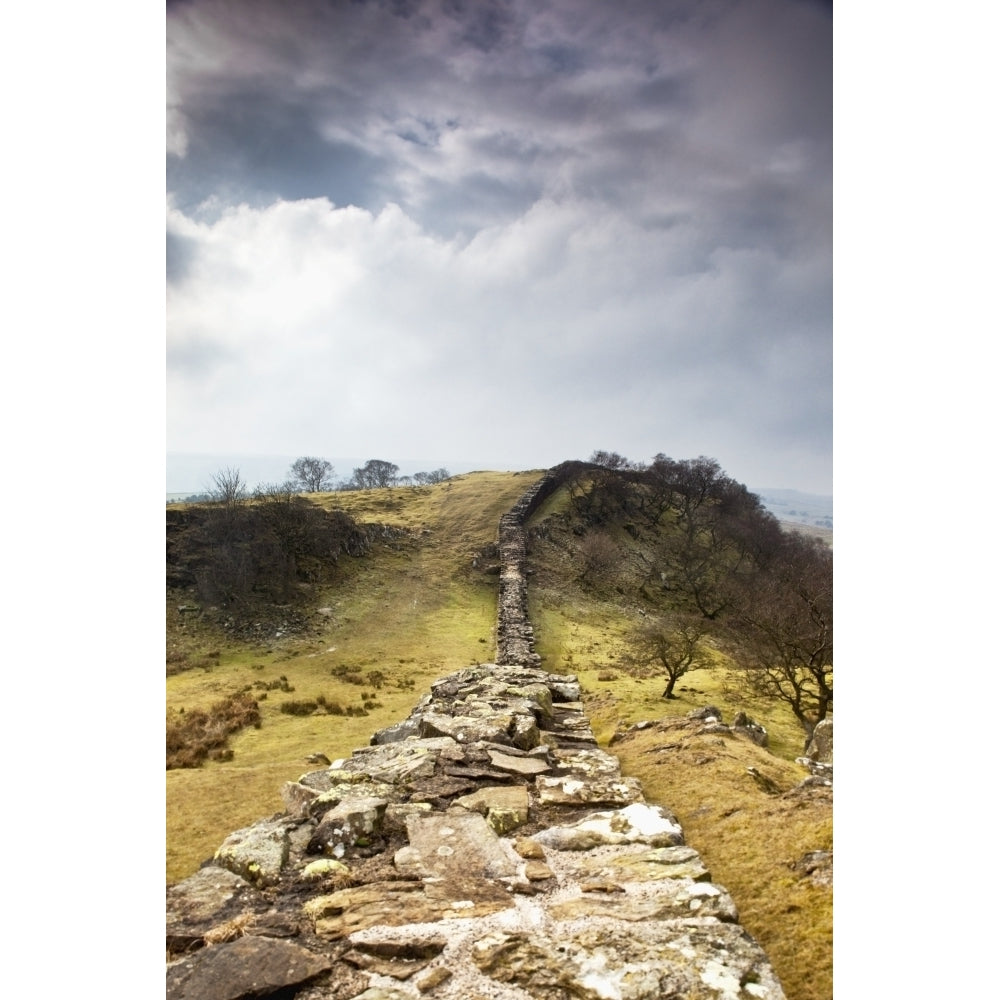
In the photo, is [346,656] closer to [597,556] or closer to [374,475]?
[597,556]

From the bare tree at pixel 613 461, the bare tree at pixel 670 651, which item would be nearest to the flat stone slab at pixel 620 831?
the bare tree at pixel 670 651

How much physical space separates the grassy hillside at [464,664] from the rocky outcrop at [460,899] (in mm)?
364

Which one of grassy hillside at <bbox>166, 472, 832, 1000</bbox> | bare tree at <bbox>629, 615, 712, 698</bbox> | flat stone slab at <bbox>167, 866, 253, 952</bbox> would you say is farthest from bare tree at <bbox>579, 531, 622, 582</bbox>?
flat stone slab at <bbox>167, 866, 253, 952</bbox>

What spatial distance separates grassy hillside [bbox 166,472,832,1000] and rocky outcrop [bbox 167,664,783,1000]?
1.19 ft

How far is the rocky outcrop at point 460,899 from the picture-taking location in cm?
210

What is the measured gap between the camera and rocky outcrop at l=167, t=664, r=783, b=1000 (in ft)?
6.88

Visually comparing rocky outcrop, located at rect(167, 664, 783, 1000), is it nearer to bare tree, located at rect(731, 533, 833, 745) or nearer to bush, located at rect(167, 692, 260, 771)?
bush, located at rect(167, 692, 260, 771)

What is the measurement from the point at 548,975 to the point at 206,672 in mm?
17140
